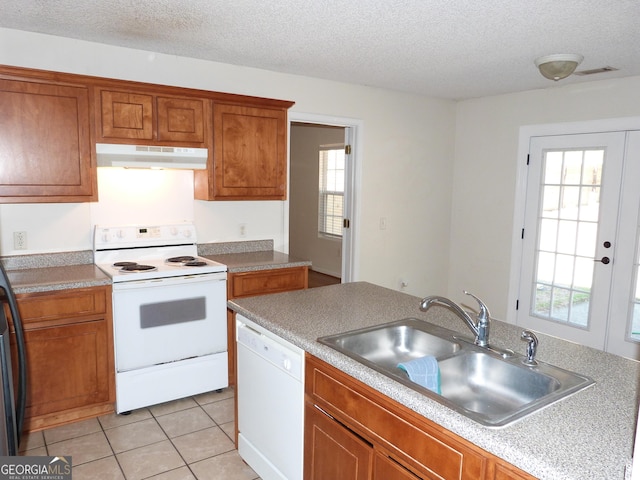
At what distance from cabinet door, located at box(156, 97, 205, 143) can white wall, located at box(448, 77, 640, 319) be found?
3048 millimetres

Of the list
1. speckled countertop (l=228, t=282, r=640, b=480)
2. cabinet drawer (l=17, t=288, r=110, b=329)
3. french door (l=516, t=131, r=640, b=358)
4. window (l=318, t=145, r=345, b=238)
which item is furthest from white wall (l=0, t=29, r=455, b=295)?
window (l=318, t=145, r=345, b=238)

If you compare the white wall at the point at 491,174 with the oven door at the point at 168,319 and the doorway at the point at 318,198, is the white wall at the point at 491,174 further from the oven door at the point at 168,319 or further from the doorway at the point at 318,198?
the oven door at the point at 168,319

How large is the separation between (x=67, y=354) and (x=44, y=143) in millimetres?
1281

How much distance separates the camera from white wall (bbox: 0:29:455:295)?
313 centimetres

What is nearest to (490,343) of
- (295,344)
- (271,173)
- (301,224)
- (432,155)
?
(295,344)

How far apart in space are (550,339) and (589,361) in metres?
0.23

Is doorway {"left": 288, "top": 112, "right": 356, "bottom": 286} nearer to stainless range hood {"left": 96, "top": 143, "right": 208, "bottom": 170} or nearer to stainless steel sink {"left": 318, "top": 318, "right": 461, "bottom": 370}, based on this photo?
stainless range hood {"left": 96, "top": 143, "right": 208, "bottom": 170}

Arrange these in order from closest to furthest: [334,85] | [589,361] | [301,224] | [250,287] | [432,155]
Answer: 1. [589,361]
2. [250,287]
3. [334,85]
4. [432,155]
5. [301,224]

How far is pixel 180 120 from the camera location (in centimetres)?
328

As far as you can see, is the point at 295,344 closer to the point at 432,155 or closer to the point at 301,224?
the point at 432,155

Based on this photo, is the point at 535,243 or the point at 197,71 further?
the point at 535,243

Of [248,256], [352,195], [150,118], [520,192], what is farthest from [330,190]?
[150,118]

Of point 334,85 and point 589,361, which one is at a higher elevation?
point 334,85

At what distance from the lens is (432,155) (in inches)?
202
